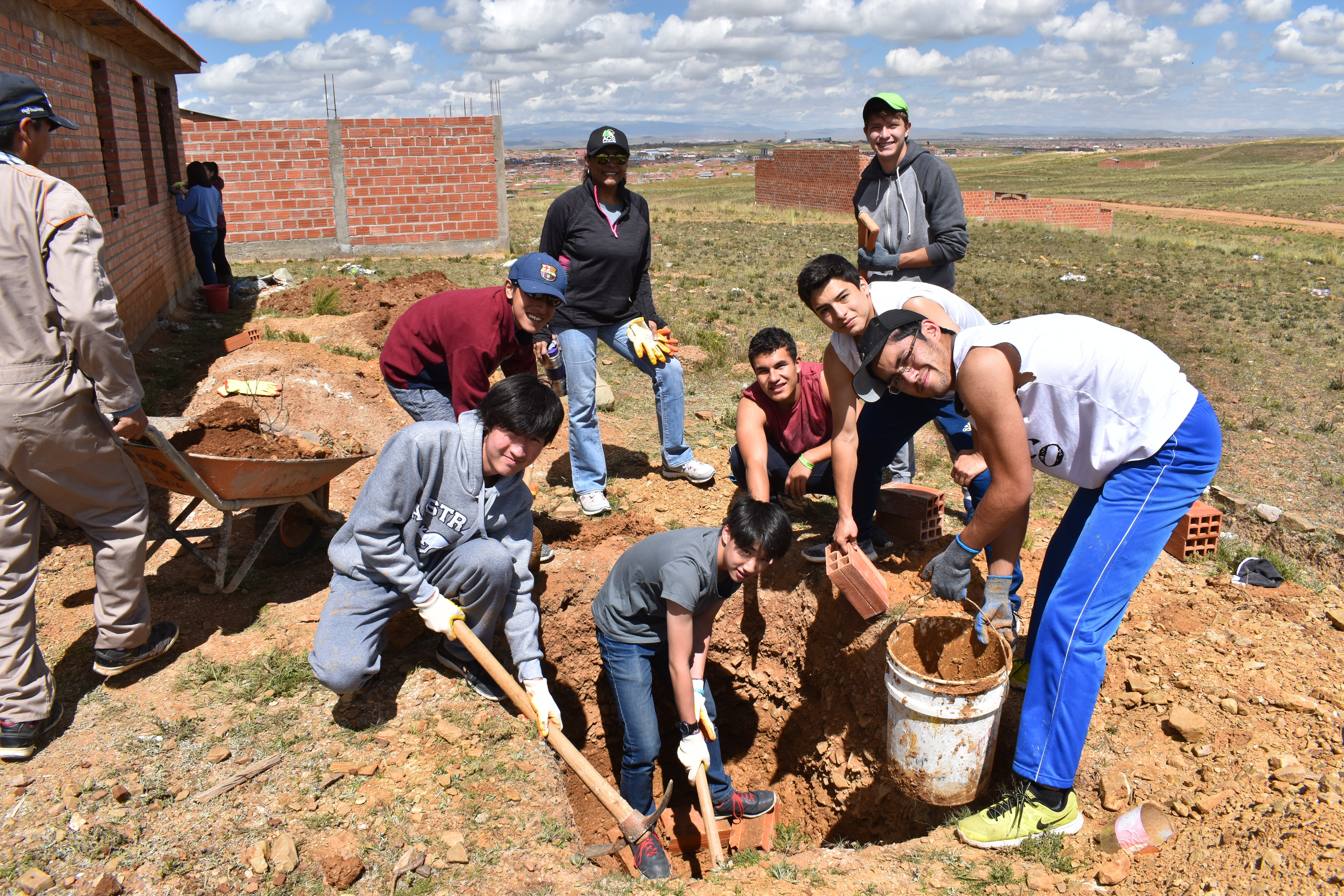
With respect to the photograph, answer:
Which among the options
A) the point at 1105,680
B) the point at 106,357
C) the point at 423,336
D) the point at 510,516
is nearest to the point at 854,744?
the point at 1105,680

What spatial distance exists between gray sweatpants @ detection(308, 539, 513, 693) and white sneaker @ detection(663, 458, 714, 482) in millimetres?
1879

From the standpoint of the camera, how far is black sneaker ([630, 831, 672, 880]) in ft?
10.4

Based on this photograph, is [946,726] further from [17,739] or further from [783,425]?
[17,739]

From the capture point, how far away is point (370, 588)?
3.18 metres

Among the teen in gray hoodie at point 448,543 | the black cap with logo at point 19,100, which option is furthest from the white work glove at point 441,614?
the black cap with logo at point 19,100

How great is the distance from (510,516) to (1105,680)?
2577 millimetres

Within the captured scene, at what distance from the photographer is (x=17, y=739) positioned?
2.79 metres

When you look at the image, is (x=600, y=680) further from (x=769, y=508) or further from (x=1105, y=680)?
(x=1105, y=680)

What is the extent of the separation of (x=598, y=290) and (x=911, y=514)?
2037 millimetres

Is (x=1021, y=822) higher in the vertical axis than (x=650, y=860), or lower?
higher

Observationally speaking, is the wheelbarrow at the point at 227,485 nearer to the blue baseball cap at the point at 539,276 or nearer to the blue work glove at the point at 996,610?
the blue baseball cap at the point at 539,276

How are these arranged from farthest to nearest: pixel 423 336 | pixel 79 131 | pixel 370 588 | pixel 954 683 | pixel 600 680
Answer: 1. pixel 79 131
2. pixel 600 680
3. pixel 423 336
4. pixel 370 588
5. pixel 954 683

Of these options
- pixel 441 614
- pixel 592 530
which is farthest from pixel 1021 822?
pixel 592 530

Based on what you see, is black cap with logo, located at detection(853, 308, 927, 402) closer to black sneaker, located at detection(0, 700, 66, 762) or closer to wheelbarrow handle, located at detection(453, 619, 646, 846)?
wheelbarrow handle, located at detection(453, 619, 646, 846)
